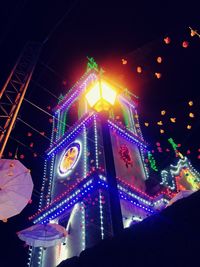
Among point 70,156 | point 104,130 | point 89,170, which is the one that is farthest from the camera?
point 70,156

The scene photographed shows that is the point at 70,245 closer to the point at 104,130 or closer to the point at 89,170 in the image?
the point at 89,170

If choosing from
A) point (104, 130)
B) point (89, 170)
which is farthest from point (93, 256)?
point (89, 170)

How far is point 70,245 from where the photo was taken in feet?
43.2

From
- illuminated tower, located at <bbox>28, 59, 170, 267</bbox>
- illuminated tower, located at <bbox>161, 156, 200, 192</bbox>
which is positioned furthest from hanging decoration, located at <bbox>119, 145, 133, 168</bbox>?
illuminated tower, located at <bbox>161, 156, 200, 192</bbox>

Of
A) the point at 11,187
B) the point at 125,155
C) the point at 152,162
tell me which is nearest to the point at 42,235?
the point at 11,187

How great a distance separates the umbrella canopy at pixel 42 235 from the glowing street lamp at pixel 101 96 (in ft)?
23.9

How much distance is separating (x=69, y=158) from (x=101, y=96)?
33.9 ft

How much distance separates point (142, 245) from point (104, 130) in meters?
3.87

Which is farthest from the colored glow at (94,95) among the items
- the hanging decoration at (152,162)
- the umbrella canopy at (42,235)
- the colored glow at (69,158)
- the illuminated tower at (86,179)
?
the hanging decoration at (152,162)

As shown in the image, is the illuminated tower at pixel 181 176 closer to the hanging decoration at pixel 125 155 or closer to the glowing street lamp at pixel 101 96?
the hanging decoration at pixel 125 155

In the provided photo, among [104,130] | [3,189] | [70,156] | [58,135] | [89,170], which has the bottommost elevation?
[3,189]

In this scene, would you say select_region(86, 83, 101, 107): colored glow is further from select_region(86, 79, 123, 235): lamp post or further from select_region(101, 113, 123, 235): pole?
select_region(101, 113, 123, 235): pole

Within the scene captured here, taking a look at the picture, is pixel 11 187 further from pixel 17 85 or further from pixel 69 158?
pixel 69 158

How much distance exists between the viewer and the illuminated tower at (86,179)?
13078mm
